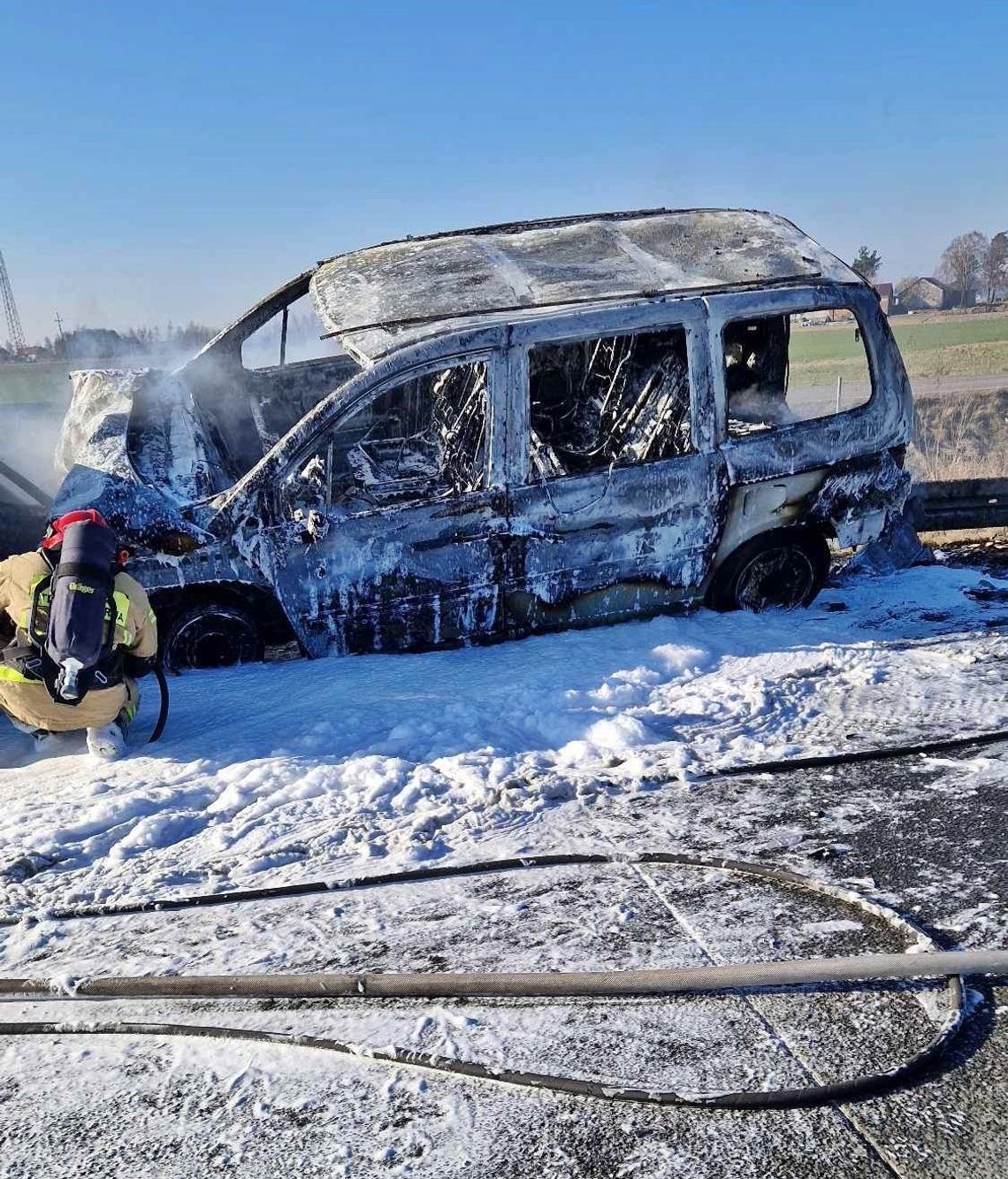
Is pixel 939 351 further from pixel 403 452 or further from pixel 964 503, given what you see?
pixel 403 452

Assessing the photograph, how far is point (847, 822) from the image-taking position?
3721 millimetres

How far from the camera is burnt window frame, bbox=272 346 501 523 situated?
194 inches

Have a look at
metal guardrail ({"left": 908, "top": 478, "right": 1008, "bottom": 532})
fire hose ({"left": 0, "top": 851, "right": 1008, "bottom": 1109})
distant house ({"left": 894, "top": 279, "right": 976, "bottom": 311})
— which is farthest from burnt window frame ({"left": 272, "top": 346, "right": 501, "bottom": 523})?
distant house ({"left": 894, "top": 279, "right": 976, "bottom": 311})

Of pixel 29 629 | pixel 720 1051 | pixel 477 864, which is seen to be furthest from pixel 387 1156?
pixel 29 629

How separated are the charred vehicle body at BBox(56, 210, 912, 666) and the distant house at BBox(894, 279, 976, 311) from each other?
75163 mm

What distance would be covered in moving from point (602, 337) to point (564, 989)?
343cm

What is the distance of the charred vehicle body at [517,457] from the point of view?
4988 millimetres

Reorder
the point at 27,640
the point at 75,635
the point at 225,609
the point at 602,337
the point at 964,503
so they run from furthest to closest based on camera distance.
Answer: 1. the point at 964,503
2. the point at 602,337
3. the point at 225,609
4. the point at 27,640
5. the point at 75,635

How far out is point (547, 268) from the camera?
590cm

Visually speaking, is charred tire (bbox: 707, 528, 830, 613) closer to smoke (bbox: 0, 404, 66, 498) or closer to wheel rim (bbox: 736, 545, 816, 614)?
wheel rim (bbox: 736, 545, 816, 614)

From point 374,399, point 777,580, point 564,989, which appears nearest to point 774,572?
point 777,580

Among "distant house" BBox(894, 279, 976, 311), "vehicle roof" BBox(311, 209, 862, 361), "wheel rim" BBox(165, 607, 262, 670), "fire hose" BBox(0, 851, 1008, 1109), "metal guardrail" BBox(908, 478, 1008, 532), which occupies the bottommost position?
"fire hose" BBox(0, 851, 1008, 1109)

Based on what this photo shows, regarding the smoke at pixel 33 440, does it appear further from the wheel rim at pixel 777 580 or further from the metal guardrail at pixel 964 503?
the metal guardrail at pixel 964 503

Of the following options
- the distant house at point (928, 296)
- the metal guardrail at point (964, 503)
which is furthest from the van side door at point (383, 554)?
the distant house at point (928, 296)
